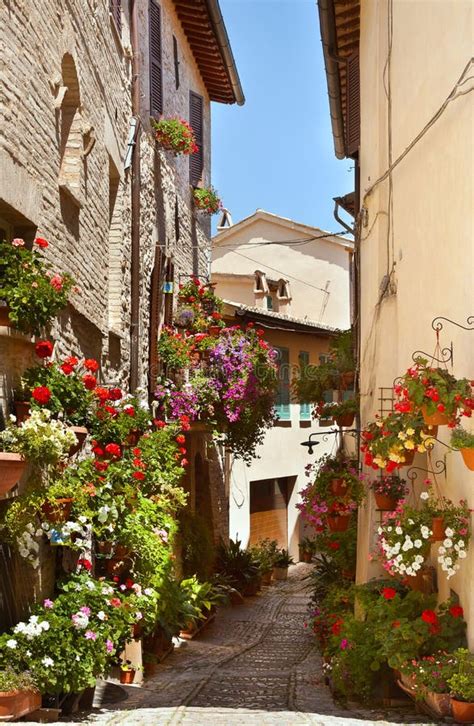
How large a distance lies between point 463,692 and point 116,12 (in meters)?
9.98

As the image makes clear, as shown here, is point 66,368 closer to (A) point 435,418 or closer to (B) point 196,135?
(A) point 435,418

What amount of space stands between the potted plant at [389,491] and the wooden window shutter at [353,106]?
A: 6.89 m

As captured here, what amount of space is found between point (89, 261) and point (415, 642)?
5.65 meters

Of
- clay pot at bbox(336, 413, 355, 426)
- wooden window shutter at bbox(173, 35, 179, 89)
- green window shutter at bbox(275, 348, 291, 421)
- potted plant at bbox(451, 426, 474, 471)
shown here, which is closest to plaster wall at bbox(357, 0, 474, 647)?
potted plant at bbox(451, 426, 474, 471)

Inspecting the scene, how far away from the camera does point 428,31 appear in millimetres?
9172

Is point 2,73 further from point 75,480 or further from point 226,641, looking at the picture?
point 226,641

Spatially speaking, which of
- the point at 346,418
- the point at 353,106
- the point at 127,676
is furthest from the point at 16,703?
the point at 353,106

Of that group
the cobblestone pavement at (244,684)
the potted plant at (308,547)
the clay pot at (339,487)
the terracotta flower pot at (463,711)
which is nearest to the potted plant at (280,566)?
the potted plant at (308,547)

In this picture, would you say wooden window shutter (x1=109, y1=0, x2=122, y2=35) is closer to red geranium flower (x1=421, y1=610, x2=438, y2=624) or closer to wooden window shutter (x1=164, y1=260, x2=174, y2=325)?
wooden window shutter (x1=164, y1=260, x2=174, y2=325)

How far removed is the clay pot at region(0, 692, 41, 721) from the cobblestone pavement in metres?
0.73

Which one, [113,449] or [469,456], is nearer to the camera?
[469,456]

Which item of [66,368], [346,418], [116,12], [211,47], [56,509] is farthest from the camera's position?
[211,47]

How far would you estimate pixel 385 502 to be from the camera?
9.91 m

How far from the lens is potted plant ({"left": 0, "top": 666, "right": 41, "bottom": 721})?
679cm
